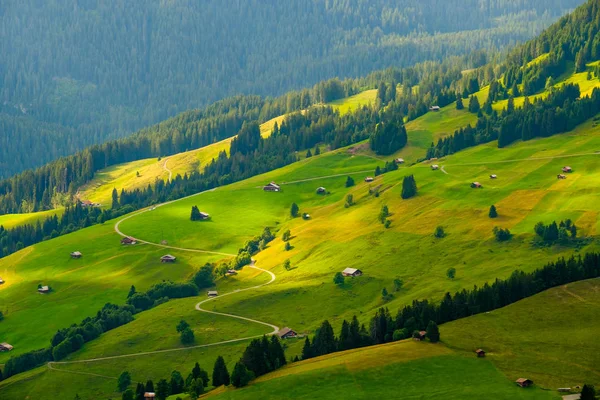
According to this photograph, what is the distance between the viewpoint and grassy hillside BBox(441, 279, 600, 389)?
469 feet

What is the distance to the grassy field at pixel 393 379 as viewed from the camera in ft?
452

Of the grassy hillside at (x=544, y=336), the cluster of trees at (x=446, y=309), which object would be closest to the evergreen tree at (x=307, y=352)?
the cluster of trees at (x=446, y=309)

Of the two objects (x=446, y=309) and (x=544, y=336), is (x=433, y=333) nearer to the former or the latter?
(x=446, y=309)

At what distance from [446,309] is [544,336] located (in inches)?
858

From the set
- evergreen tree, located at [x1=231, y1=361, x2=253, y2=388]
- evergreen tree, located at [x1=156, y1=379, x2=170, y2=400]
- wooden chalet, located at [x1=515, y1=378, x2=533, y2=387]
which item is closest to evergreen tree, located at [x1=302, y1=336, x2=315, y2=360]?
evergreen tree, located at [x1=231, y1=361, x2=253, y2=388]

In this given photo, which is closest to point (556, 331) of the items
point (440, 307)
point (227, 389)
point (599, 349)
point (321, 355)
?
point (599, 349)

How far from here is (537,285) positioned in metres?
184

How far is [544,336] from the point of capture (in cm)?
15925

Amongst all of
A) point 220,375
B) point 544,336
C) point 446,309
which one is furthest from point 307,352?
point 544,336

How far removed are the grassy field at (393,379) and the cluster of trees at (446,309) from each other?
41.5ft

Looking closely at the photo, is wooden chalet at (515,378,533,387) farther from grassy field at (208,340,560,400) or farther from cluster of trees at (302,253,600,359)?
cluster of trees at (302,253,600,359)

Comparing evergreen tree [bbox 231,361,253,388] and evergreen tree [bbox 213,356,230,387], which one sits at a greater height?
evergreen tree [bbox 231,361,253,388]

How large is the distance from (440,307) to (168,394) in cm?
4921

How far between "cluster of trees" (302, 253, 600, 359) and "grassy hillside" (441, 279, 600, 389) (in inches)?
142
